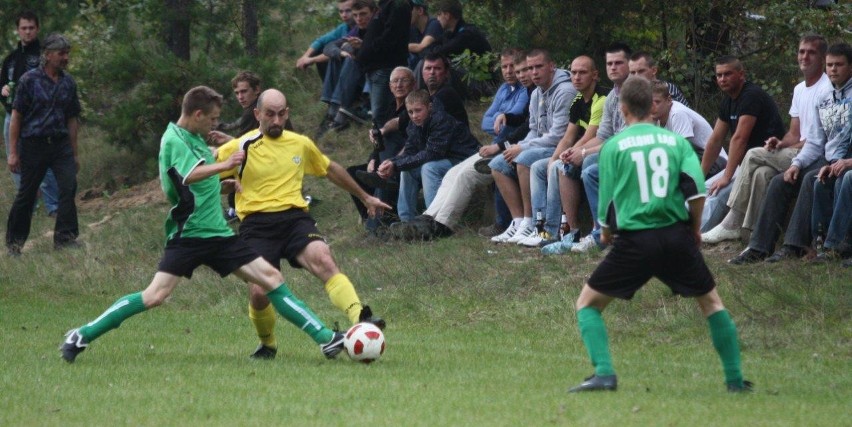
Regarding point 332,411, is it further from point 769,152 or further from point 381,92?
point 381,92

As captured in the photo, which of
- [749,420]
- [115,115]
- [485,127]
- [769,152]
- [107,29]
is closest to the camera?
[749,420]

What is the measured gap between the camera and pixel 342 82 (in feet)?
61.7

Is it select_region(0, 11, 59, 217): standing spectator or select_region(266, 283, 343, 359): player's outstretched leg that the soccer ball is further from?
select_region(0, 11, 59, 217): standing spectator

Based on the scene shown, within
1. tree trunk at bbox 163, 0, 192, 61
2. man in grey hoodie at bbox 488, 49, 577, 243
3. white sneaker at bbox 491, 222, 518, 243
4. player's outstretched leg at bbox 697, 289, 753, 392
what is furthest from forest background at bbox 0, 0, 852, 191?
player's outstretched leg at bbox 697, 289, 753, 392

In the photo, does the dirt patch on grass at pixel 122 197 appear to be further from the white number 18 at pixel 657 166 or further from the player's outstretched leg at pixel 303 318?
the white number 18 at pixel 657 166

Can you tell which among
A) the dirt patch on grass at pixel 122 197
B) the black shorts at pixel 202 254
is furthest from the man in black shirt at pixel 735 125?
the dirt patch on grass at pixel 122 197

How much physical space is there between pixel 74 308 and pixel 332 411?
666 centimetres

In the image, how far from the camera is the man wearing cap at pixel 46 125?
52.3 ft

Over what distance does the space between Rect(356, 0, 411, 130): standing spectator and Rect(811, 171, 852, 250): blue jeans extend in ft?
22.6

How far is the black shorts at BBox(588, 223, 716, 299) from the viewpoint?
7562 mm

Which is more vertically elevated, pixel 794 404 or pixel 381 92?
pixel 794 404

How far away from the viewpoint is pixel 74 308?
529 inches

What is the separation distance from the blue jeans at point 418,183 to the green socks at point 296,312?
6.17 metres

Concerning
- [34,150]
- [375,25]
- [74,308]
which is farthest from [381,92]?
[74,308]
